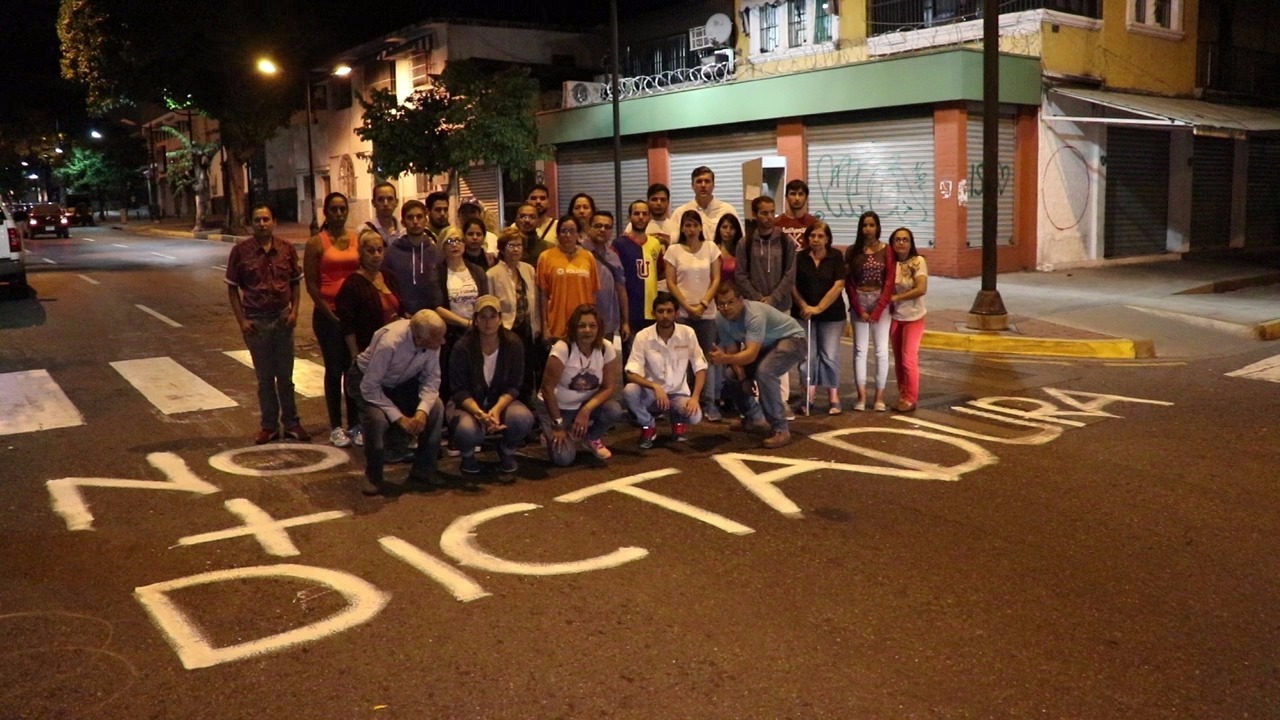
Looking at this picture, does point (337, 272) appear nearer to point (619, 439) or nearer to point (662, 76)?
point (619, 439)

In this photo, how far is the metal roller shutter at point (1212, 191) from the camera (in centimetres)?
2264

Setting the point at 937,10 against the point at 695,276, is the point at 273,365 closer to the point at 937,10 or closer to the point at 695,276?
the point at 695,276

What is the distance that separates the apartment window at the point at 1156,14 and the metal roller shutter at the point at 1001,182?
12.7 feet

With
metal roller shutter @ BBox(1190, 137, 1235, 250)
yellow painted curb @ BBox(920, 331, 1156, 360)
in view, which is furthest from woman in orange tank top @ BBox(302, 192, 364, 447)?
metal roller shutter @ BBox(1190, 137, 1235, 250)

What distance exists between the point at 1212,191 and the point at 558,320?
791 inches

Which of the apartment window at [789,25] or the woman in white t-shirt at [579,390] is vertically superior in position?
the apartment window at [789,25]

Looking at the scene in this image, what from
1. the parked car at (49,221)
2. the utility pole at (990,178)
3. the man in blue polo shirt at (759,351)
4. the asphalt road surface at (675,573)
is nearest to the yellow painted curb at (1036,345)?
the utility pole at (990,178)

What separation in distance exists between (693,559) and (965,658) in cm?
154

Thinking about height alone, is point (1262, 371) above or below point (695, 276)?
below

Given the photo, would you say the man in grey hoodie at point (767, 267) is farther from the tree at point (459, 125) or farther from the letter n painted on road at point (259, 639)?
the tree at point (459, 125)

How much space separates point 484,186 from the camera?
32.9 meters

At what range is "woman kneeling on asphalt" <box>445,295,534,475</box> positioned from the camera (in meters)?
6.88

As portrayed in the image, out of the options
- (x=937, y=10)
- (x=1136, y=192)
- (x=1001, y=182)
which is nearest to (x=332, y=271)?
(x=1001, y=182)

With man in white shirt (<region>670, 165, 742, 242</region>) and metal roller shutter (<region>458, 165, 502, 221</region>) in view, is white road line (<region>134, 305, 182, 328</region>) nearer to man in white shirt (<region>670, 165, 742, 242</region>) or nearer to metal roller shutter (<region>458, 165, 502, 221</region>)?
man in white shirt (<region>670, 165, 742, 242</region>)
